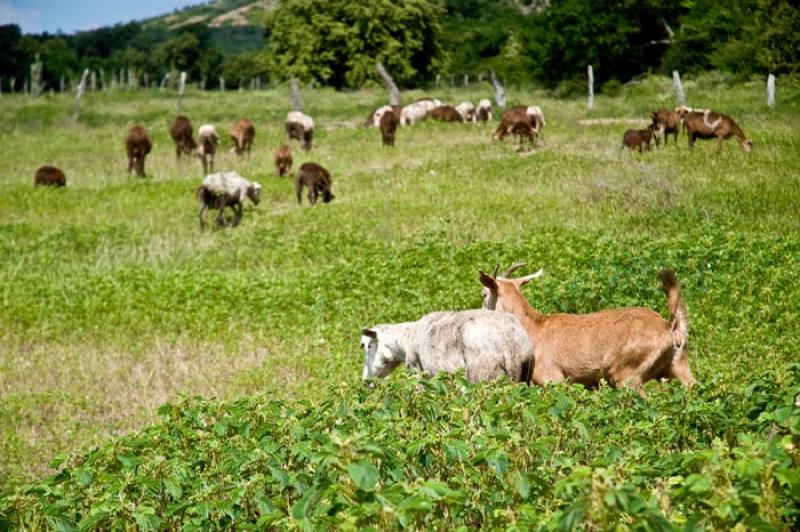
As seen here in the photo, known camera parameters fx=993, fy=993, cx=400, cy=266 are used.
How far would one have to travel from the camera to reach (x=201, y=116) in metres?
44.7

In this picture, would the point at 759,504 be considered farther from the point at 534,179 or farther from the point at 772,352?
A: the point at 534,179

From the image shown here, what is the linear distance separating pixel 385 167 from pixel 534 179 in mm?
6392

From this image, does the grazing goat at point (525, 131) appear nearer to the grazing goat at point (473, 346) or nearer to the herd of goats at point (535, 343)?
the herd of goats at point (535, 343)

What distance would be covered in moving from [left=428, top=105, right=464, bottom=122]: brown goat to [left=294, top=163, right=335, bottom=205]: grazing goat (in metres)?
16.3

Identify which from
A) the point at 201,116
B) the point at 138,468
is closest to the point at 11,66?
the point at 201,116

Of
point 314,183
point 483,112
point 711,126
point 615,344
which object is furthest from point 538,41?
point 615,344

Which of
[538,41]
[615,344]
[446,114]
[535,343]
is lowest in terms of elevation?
[535,343]

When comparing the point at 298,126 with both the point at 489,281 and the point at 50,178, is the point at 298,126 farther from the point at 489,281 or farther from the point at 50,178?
the point at 489,281

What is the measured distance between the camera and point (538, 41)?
51.8m

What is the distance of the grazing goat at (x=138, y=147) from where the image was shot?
89.6ft

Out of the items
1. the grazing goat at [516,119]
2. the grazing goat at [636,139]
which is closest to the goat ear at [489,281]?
the grazing goat at [636,139]

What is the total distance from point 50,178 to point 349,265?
49.2 feet

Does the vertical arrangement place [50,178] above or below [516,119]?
below

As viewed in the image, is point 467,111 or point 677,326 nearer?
point 677,326
